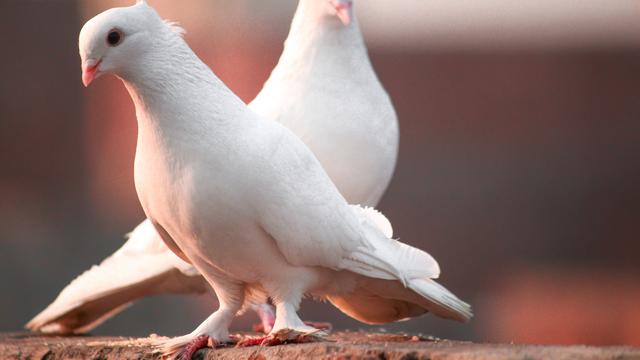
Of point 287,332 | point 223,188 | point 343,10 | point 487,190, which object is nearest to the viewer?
point 223,188

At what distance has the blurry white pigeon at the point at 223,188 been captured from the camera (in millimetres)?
5961

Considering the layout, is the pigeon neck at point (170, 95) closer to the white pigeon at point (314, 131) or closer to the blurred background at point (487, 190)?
the white pigeon at point (314, 131)

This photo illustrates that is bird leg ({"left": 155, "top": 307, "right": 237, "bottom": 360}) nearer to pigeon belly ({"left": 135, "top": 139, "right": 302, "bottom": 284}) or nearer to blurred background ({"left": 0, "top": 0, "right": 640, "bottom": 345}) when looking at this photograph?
pigeon belly ({"left": 135, "top": 139, "right": 302, "bottom": 284})

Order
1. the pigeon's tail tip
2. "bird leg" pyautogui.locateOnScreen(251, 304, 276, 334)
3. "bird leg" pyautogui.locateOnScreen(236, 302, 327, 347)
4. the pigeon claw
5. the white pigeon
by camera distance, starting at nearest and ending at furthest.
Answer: "bird leg" pyautogui.locateOnScreen(236, 302, 327, 347) → the pigeon claw → the pigeon's tail tip → the white pigeon → "bird leg" pyautogui.locateOnScreen(251, 304, 276, 334)

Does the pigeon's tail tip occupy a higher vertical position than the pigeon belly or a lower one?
lower

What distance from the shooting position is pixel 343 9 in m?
7.83

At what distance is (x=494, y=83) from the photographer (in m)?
17.2

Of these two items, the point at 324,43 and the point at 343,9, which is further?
the point at 324,43

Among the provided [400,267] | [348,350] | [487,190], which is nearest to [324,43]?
[400,267]

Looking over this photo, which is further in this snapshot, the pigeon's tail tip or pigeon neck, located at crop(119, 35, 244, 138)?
the pigeon's tail tip

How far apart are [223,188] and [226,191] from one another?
20mm

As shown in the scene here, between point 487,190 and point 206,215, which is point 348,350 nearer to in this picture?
point 206,215

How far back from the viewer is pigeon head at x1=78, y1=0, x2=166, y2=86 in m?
5.82

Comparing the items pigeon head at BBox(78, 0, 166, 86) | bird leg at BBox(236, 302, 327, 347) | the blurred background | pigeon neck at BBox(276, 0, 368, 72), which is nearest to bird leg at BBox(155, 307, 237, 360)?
bird leg at BBox(236, 302, 327, 347)
